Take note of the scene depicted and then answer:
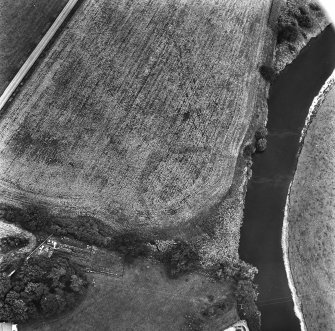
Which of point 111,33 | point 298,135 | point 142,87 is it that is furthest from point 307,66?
point 111,33

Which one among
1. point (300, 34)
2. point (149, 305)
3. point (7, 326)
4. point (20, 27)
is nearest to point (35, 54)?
point (20, 27)

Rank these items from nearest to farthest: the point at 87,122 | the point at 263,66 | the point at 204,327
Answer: the point at 204,327, the point at 87,122, the point at 263,66

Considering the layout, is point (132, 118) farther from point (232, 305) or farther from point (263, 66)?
point (232, 305)

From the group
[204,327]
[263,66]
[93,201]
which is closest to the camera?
[204,327]

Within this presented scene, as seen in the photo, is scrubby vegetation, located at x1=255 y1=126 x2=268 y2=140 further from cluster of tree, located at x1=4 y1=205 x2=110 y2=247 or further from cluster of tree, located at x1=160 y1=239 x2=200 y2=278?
cluster of tree, located at x1=4 y1=205 x2=110 y2=247

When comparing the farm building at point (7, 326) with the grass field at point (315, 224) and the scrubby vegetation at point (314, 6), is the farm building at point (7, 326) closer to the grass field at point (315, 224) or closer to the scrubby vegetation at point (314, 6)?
the grass field at point (315, 224)

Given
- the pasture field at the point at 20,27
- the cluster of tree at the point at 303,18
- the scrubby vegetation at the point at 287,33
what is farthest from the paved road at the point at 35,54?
the cluster of tree at the point at 303,18
